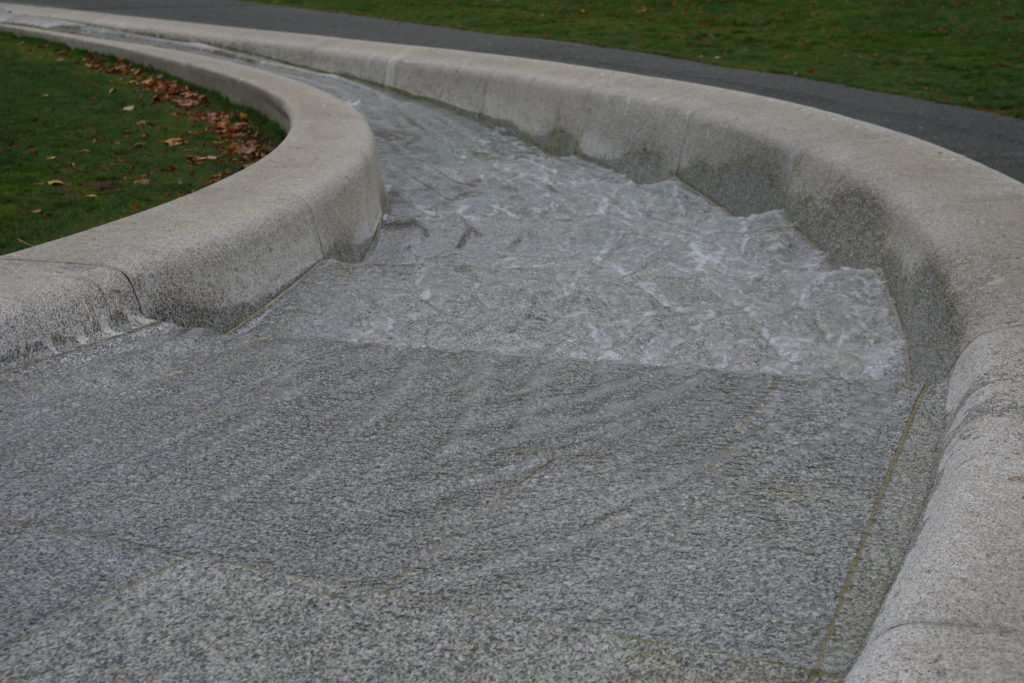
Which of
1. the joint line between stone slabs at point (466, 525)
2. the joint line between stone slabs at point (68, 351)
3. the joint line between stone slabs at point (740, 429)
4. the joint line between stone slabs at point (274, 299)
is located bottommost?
the joint line between stone slabs at point (274, 299)

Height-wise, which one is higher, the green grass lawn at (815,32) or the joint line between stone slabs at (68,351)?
the green grass lawn at (815,32)

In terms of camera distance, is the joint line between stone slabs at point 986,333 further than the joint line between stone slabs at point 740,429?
Yes

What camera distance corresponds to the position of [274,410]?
3.74 m

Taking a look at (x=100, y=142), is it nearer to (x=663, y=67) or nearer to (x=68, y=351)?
(x=68, y=351)

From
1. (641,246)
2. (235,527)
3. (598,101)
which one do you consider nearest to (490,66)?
(598,101)

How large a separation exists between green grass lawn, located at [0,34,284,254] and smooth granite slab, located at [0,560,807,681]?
312cm

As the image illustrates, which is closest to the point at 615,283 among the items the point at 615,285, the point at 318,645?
the point at 615,285

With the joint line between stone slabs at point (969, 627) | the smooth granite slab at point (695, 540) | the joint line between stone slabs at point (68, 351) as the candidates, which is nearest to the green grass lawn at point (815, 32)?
A: the smooth granite slab at point (695, 540)

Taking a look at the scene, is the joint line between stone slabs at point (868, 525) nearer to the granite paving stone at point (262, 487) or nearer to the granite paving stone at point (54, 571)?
the granite paving stone at point (262, 487)

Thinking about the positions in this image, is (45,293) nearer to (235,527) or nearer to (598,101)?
(235,527)

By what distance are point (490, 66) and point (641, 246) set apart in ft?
15.4

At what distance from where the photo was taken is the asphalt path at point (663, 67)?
25.2ft

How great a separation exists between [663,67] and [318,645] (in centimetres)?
962

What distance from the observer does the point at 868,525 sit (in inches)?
114
